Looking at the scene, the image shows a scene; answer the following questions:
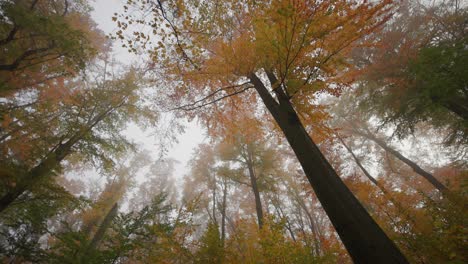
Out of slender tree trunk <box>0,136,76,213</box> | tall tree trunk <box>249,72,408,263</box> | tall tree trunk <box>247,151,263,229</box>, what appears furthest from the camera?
tall tree trunk <box>247,151,263,229</box>

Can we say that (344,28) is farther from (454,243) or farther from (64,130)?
(64,130)

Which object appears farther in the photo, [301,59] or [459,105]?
[459,105]

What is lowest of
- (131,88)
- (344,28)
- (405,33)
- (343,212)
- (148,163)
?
(343,212)

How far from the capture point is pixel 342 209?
2.59 m

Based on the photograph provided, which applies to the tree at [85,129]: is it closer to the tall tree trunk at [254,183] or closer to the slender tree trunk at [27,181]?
the slender tree trunk at [27,181]

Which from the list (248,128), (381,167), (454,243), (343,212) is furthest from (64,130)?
(381,167)

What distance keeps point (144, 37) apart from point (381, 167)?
56.0 feet

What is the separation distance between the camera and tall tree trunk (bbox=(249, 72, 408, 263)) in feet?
7.18

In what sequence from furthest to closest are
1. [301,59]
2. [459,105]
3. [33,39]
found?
[459,105] → [33,39] → [301,59]

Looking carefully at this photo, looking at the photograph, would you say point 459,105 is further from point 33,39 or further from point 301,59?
point 33,39

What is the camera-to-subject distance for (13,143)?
723 centimetres

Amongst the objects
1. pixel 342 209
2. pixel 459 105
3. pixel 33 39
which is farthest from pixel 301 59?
pixel 33 39

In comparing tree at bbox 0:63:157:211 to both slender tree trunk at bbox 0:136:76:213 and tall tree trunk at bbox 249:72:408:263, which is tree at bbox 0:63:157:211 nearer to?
slender tree trunk at bbox 0:136:76:213

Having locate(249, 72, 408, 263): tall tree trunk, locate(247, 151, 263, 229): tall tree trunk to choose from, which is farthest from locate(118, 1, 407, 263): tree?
locate(247, 151, 263, 229): tall tree trunk
